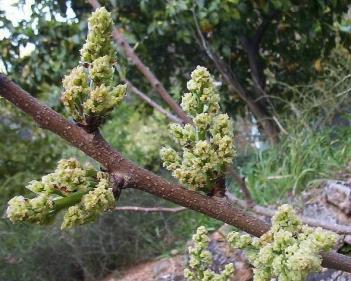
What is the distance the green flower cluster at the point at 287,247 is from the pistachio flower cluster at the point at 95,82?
0.89ft

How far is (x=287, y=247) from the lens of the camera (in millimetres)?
792

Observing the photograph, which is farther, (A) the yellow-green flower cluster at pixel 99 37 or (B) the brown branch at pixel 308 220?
(B) the brown branch at pixel 308 220

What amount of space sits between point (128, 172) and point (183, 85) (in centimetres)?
406

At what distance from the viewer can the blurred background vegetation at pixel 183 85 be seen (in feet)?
12.8

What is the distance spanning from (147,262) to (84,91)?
3.32 m

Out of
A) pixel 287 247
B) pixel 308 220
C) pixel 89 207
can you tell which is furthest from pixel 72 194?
pixel 308 220

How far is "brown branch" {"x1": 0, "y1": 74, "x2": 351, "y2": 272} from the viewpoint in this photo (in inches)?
32.5

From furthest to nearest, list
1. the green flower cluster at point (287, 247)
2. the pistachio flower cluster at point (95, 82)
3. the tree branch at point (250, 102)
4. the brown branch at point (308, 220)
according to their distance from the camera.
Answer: the tree branch at point (250, 102)
the brown branch at point (308, 220)
the pistachio flower cluster at point (95, 82)
the green flower cluster at point (287, 247)

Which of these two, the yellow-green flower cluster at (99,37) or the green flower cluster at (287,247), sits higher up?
the yellow-green flower cluster at (99,37)

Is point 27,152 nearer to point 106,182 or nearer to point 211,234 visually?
point 211,234

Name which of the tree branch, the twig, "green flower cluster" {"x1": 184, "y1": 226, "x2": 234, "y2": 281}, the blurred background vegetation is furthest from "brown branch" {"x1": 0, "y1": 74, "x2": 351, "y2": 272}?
the tree branch

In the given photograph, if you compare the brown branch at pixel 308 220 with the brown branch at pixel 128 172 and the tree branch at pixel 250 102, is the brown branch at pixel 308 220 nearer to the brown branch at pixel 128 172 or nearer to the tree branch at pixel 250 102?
the brown branch at pixel 128 172

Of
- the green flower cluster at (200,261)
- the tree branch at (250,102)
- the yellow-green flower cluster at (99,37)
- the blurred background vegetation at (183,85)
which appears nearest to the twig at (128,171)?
the yellow-green flower cluster at (99,37)

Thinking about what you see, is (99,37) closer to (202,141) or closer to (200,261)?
(202,141)
